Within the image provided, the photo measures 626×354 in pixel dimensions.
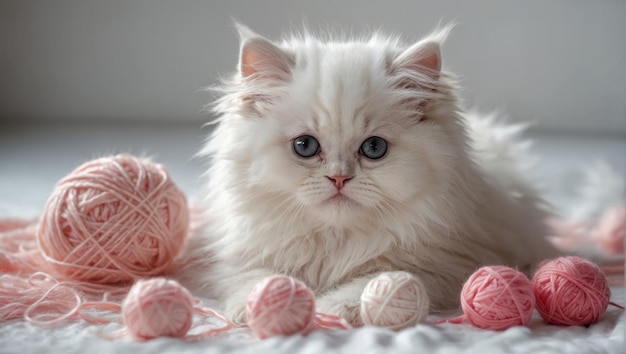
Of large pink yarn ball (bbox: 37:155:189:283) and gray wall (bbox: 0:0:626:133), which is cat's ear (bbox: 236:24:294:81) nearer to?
large pink yarn ball (bbox: 37:155:189:283)

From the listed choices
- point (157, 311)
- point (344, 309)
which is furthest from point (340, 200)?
point (157, 311)

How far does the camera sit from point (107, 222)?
1.94 metres

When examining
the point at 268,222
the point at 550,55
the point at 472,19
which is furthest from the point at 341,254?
the point at 550,55

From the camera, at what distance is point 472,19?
203 inches

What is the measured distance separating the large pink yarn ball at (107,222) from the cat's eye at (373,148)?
0.64 meters

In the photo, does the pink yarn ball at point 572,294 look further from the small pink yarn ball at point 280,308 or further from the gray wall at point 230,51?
the gray wall at point 230,51

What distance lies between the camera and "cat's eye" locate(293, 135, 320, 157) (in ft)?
5.52

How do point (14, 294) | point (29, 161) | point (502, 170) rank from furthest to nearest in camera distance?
point (29, 161) → point (502, 170) → point (14, 294)

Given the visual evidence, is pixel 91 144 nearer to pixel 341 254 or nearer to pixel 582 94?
pixel 341 254

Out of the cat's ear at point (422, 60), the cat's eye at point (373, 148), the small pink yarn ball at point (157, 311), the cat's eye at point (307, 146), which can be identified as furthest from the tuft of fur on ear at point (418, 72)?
the small pink yarn ball at point (157, 311)

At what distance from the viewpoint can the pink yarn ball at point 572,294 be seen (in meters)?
1.58

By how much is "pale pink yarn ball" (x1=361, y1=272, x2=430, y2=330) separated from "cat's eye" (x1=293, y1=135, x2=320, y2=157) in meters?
0.33

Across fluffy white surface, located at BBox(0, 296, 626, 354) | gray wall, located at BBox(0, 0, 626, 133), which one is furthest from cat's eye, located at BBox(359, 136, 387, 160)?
gray wall, located at BBox(0, 0, 626, 133)

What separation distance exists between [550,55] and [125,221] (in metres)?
4.22
